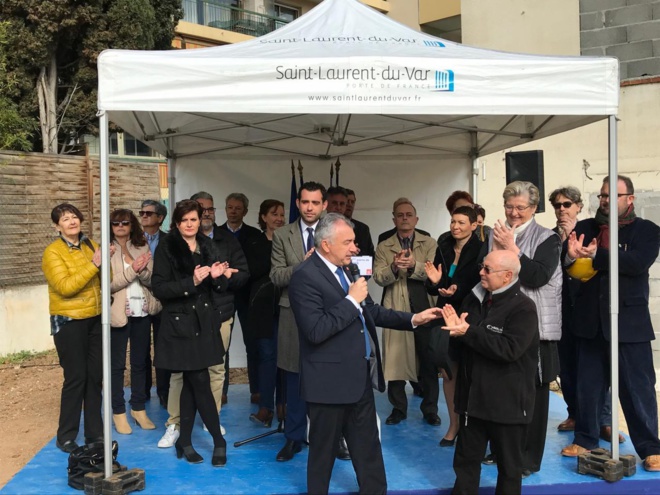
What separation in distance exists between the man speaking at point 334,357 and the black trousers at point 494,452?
1.42 ft

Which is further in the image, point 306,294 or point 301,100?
point 301,100

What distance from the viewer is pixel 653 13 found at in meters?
7.55

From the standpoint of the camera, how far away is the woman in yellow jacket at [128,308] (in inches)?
176

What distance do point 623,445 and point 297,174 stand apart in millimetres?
3646

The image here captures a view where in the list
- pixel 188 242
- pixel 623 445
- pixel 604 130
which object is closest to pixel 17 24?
pixel 188 242

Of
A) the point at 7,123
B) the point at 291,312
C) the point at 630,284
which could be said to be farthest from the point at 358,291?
the point at 7,123

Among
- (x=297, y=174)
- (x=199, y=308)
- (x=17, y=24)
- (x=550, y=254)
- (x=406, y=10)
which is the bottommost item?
(x=199, y=308)

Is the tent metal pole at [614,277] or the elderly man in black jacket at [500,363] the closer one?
the elderly man in black jacket at [500,363]

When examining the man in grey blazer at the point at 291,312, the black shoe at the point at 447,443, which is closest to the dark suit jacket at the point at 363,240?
the man in grey blazer at the point at 291,312

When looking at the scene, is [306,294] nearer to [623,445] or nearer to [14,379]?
[623,445]

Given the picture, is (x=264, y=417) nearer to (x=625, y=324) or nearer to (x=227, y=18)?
(x=625, y=324)

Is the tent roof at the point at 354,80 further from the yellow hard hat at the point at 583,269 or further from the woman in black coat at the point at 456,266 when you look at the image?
the yellow hard hat at the point at 583,269

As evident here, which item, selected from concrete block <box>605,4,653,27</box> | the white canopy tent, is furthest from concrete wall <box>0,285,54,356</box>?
concrete block <box>605,4,653,27</box>

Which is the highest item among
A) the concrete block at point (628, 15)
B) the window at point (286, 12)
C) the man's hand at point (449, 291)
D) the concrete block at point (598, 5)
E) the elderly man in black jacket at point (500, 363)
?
the window at point (286, 12)
